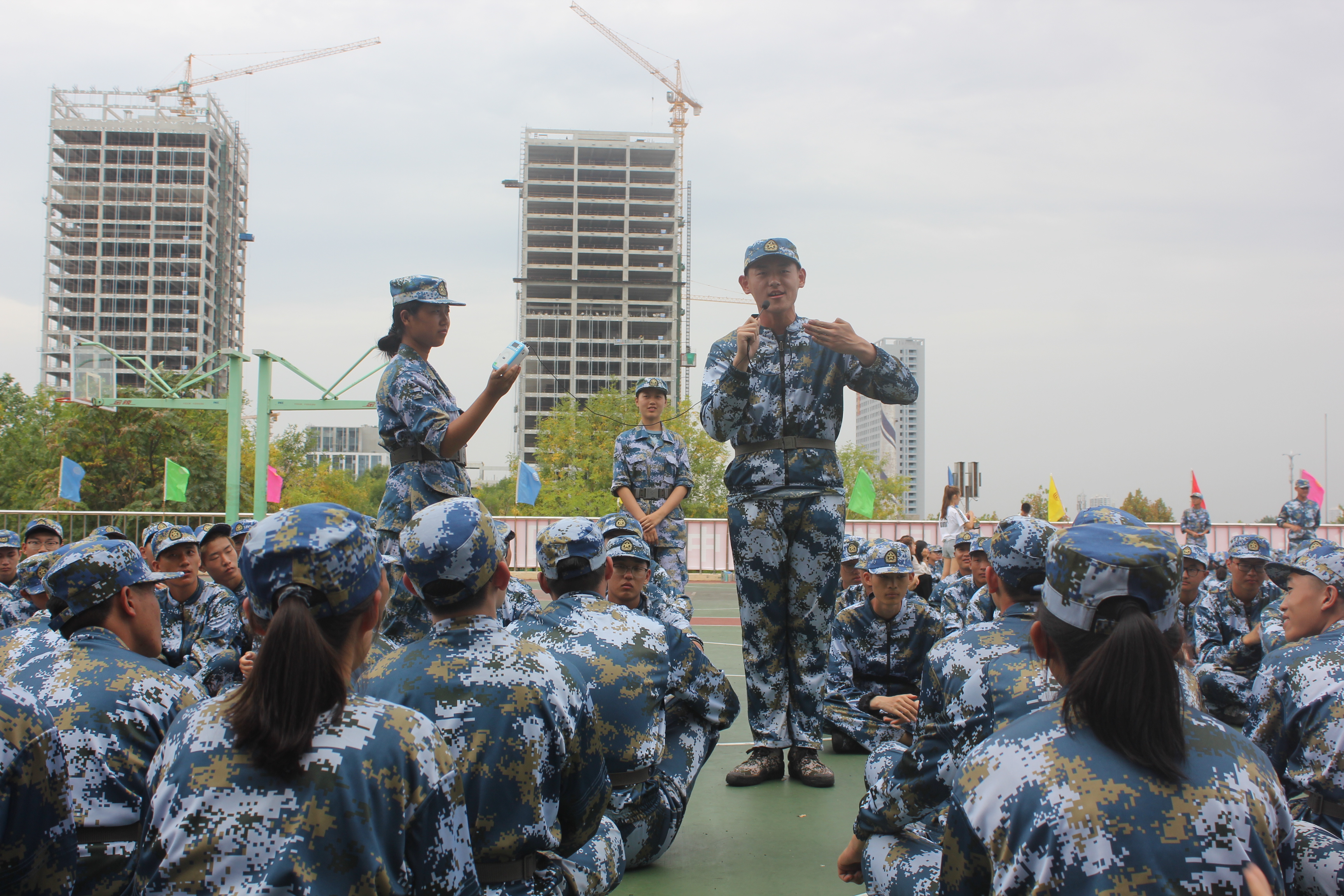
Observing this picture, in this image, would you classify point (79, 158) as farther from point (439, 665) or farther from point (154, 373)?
point (439, 665)

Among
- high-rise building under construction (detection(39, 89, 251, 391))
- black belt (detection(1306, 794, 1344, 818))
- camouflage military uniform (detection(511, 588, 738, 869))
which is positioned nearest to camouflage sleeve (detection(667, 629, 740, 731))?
camouflage military uniform (detection(511, 588, 738, 869))

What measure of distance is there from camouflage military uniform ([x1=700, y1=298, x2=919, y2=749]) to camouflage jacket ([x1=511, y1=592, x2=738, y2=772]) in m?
1.43

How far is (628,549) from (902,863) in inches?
81.6

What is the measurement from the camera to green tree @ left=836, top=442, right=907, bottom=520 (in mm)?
61344

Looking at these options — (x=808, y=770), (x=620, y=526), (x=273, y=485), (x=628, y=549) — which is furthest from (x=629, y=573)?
(x=273, y=485)

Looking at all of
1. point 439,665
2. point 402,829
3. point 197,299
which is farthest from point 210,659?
point 197,299

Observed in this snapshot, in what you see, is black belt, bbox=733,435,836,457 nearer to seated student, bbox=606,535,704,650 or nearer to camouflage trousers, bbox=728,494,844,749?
camouflage trousers, bbox=728,494,844,749

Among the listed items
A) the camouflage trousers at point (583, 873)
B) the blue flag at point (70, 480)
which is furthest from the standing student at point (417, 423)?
the blue flag at point (70, 480)

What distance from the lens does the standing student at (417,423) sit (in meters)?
3.79

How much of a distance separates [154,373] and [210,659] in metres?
29.4

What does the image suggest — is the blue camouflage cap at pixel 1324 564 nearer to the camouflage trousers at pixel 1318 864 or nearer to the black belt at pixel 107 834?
the camouflage trousers at pixel 1318 864

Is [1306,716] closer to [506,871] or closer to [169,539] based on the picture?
[506,871]

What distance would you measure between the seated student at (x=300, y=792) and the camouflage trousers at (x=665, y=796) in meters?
1.47

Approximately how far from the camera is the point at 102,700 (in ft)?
9.06
